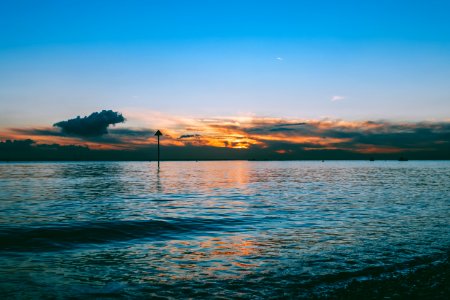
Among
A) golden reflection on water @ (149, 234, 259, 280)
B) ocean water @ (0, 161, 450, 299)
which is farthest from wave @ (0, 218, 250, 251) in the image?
golden reflection on water @ (149, 234, 259, 280)

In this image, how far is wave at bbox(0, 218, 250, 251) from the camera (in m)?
17.5

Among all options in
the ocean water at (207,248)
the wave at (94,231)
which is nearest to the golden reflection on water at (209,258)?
the ocean water at (207,248)

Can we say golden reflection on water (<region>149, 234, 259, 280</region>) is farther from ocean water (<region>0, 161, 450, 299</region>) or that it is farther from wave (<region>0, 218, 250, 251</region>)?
wave (<region>0, 218, 250, 251</region>)

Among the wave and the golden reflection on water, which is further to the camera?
the wave

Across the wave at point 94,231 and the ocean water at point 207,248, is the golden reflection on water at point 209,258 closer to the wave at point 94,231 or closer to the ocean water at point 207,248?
the ocean water at point 207,248

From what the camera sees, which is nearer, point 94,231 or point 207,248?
point 207,248

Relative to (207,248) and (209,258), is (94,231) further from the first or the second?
(209,258)

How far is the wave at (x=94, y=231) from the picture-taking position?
17516 millimetres

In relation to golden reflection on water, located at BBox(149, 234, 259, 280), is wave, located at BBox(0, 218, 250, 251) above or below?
below

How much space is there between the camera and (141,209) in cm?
3064

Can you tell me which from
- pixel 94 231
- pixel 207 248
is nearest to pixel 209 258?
pixel 207 248

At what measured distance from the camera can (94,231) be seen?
20828 mm

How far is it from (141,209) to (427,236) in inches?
866

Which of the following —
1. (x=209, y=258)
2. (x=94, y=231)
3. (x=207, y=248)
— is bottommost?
(x=94, y=231)
